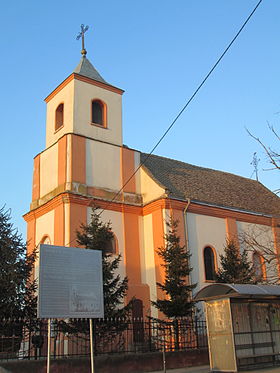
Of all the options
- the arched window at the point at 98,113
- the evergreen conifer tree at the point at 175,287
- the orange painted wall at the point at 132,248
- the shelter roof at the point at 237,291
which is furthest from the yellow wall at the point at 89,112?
the shelter roof at the point at 237,291

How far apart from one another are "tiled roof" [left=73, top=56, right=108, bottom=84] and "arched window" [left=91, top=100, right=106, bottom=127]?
1.39 m

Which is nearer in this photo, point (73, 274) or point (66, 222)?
point (73, 274)

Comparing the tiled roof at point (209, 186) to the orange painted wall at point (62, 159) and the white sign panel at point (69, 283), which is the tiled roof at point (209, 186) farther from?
the white sign panel at point (69, 283)

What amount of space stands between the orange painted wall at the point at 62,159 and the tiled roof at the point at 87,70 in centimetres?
457

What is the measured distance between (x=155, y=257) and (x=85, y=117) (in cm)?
847

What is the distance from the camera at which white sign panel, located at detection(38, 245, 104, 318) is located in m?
9.74

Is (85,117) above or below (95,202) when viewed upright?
above

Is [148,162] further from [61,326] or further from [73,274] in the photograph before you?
[73,274]

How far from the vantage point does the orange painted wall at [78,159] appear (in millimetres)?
22344

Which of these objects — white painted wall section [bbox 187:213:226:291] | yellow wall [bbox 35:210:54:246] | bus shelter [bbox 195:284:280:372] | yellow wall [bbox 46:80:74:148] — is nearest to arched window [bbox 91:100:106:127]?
yellow wall [bbox 46:80:74:148]

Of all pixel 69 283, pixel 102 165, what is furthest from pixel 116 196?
pixel 69 283

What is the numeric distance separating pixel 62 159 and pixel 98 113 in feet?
13.7

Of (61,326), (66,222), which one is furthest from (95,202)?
(61,326)

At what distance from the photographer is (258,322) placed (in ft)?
47.0
